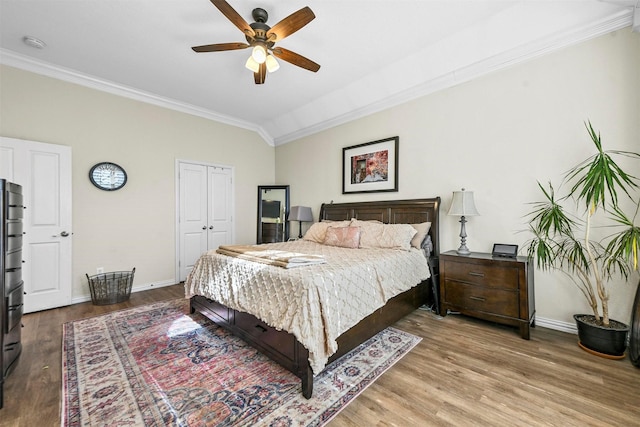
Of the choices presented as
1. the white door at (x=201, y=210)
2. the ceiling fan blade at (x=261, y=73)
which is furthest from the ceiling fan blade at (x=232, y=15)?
the white door at (x=201, y=210)

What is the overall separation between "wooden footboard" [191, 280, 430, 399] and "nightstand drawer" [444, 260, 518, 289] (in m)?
0.41

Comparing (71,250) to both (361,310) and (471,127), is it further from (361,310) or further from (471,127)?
(471,127)

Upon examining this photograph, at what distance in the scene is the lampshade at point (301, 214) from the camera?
4.96 metres

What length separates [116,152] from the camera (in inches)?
155

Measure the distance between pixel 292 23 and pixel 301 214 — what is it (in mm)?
3224

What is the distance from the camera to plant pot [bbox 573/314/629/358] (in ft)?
6.79

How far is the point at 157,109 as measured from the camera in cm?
433

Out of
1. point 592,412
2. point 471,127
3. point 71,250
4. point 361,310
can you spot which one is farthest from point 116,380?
point 471,127

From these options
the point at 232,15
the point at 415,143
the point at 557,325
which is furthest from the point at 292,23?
the point at 557,325

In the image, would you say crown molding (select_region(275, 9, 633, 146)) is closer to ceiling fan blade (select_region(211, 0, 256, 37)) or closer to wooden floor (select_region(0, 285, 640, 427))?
ceiling fan blade (select_region(211, 0, 256, 37))

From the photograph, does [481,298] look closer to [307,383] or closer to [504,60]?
[307,383]

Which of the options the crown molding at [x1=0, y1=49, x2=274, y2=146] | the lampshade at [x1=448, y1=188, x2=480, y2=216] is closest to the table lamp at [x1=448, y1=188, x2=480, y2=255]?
the lampshade at [x1=448, y1=188, x2=480, y2=216]

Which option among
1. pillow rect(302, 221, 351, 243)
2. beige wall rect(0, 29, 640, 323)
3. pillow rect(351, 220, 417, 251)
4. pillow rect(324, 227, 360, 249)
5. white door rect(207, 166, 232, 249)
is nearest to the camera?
beige wall rect(0, 29, 640, 323)

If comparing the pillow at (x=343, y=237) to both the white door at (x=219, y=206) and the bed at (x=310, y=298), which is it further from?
the white door at (x=219, y=206)
